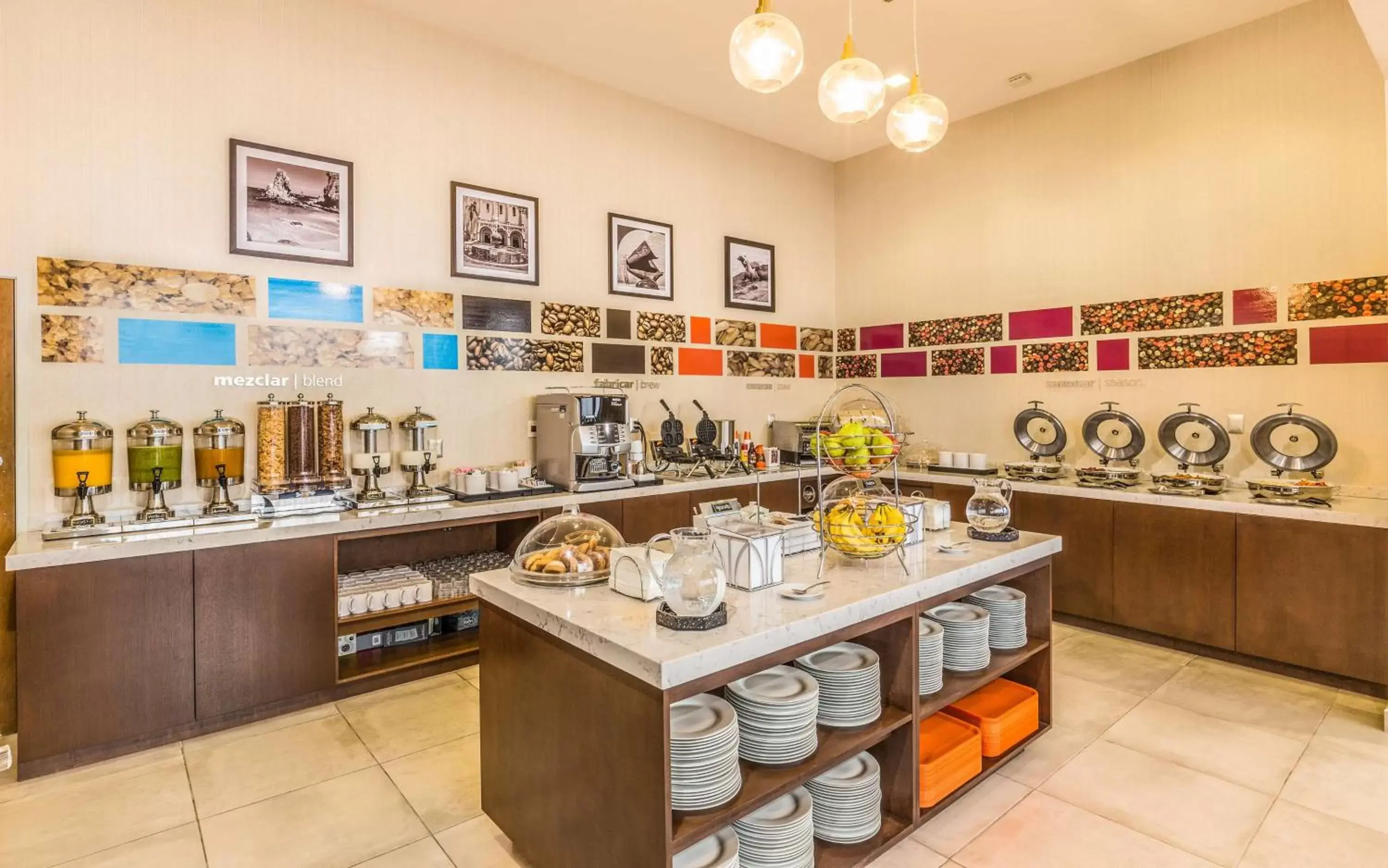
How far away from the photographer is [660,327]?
549cm

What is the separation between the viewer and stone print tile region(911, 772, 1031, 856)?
233cm

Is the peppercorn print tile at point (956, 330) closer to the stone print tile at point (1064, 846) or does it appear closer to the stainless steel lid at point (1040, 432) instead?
the stainless steel lid at point (1040, 432)

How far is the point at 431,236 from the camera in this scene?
14.2 ft

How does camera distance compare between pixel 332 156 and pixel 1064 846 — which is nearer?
pixel 1064 846

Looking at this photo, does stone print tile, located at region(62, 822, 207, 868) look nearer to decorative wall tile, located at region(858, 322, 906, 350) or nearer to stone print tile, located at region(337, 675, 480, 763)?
stone print tile, located at region(337, 675, 480, 763)

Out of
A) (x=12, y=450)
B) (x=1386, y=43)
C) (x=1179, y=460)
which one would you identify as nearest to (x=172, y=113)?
(x=12, y=450)

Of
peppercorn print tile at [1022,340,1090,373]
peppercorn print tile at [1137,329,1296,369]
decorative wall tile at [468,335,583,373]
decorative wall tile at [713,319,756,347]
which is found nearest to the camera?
peppercorn print tile at [1137,329,1296,369]

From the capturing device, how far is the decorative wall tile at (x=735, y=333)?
5902 mm

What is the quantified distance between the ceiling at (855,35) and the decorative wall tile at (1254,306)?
1674mm

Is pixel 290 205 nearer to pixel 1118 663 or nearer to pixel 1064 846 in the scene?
pixel 1064 846

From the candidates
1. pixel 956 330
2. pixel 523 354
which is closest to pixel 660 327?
pixel 523 354

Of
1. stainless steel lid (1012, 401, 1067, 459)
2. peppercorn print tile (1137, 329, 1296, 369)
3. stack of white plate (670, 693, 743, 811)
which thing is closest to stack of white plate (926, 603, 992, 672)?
stack of white plate (670, 693, 743, 811)

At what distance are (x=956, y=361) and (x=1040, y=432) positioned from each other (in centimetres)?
91

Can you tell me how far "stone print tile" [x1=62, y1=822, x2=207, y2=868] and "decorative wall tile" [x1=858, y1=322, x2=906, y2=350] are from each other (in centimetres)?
573
